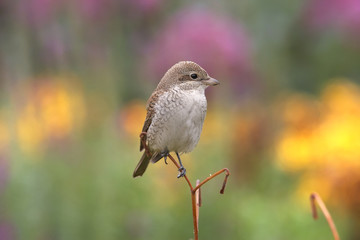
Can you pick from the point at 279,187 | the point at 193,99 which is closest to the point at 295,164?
the point at 279,187

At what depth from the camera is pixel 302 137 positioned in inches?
169

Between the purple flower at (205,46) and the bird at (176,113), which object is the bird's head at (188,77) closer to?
the bird at (176,113)

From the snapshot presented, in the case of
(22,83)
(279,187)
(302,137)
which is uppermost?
(22,83)

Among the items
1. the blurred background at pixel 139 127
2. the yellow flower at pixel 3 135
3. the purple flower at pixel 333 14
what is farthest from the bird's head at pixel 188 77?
the purple flower at pixel 333 14

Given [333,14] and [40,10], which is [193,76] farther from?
[333,14]

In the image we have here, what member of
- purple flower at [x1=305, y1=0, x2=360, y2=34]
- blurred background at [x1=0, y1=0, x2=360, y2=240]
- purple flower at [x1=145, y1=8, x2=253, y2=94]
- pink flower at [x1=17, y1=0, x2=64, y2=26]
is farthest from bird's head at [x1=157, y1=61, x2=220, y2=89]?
purple flower at [x1=305, y1=0, x2=360, y2=34]

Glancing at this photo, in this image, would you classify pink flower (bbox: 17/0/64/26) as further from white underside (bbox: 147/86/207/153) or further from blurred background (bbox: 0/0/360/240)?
white underside (bbox: 147/86/207/153)

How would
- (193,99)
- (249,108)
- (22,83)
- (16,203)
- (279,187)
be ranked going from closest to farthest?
1. (193,99)
2. (22,83)
3. (16,203)
4. (279,187)
5. (249,108)

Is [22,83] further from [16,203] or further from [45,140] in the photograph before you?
[16,203]

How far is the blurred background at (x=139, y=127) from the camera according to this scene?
358cm

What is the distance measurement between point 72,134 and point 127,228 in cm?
62

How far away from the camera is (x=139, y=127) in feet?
14.3

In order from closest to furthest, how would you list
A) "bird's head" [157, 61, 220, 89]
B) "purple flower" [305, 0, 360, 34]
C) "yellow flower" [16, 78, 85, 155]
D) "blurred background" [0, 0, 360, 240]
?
"bird's head" [157, 61, 220, 89]
"blurred background" [0, 0, 360, 240]
"yellow flower" [16, 78, 85, 155]
"purple flower" [305, 0, 360, 34]

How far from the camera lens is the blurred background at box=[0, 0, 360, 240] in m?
3.58
